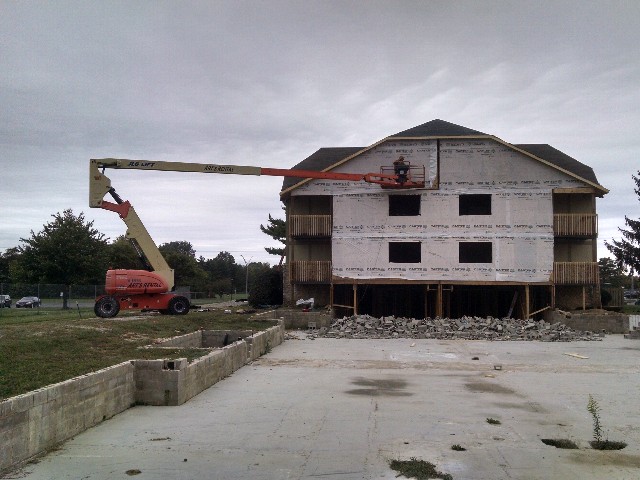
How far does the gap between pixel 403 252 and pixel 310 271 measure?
5.07 metres

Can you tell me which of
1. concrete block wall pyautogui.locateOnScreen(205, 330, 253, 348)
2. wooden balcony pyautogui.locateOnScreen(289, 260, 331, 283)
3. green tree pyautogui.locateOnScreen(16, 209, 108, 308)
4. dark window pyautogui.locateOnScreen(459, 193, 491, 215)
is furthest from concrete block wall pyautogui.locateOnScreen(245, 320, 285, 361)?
green tree pyautogui.locateOnScreen(16, 209, 108, 308)

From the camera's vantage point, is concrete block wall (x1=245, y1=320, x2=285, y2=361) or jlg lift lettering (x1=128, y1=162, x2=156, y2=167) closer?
concrete block wall (x1=245, y1=320, x2=285, y2=361)

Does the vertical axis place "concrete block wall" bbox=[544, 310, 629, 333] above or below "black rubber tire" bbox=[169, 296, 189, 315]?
below

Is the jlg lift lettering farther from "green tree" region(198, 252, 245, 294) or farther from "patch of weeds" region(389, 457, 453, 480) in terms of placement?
"green tree" region(198, 252, 245, 294)

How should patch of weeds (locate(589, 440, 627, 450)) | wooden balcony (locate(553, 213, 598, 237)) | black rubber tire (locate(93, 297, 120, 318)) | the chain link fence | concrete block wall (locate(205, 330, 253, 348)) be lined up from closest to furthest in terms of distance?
patch of weeds (locate(589, 440, 627, 450)), concrete block wall (locate(205, 330, 253, 348)), black rubber tire (locate(93, 297, 120, 318)), wooden balcony (locate(553, 213, 598, 237)), the chain link fence

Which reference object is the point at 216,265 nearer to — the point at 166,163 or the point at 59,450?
the point at 166,163

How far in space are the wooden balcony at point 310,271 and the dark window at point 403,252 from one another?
3.44 m

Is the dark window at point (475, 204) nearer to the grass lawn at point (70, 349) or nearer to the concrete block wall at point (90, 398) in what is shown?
the grass lawn at point (70, 349)

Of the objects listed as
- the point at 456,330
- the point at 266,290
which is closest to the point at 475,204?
the point at 456,330

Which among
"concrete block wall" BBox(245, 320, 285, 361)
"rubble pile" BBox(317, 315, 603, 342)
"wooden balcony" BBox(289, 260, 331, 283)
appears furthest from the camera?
"wooden balcony" BBox(289, 260, 331, 283)

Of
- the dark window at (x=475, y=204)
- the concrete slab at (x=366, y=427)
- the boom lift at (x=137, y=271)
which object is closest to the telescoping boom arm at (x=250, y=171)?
the boom lift at (x=137, y=271)

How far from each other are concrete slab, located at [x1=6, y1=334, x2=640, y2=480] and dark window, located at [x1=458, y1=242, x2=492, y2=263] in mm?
15034

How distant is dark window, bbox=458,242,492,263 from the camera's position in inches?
1267

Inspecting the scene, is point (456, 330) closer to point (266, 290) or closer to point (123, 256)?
point (266, 290)
